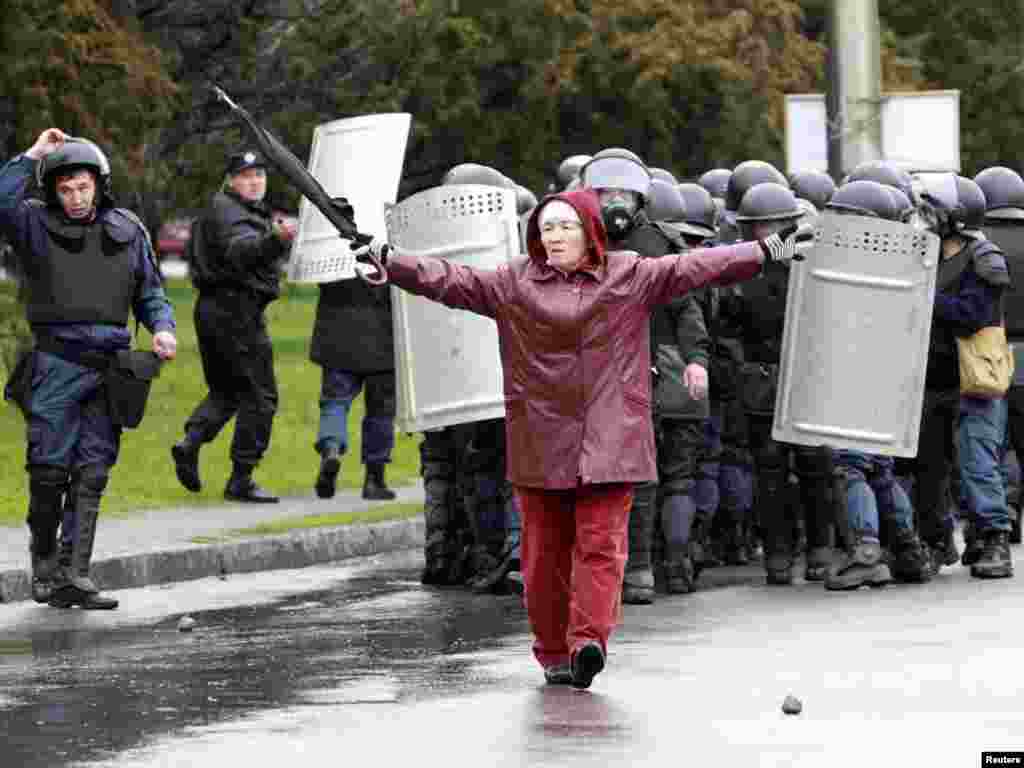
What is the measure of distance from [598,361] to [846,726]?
6.32 ft

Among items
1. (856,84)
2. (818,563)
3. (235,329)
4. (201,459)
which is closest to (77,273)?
(818,563)

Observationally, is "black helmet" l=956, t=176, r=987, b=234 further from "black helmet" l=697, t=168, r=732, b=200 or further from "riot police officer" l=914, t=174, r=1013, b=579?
"black helmet" l=697, t=168, r=732, b=200

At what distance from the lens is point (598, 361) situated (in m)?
10.5

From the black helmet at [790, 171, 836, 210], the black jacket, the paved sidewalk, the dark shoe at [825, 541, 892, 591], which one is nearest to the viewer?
the dark shoe at [825, 541, 892, 591]

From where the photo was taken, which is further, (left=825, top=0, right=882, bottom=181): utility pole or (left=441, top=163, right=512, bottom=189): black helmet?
(left=825, top=0, right=882, bottom=181): utility pole

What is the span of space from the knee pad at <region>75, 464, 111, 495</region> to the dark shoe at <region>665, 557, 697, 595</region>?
2503 mm

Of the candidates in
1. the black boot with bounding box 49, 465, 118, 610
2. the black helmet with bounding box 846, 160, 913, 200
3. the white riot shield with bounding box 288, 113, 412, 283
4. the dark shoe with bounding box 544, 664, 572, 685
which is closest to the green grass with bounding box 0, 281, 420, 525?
the white riot shield with bounding box 288, 113, 412, 283

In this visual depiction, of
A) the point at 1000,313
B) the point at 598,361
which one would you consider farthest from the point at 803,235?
the point at 1000,313

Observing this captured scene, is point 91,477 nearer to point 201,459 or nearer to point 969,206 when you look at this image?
point 969,206

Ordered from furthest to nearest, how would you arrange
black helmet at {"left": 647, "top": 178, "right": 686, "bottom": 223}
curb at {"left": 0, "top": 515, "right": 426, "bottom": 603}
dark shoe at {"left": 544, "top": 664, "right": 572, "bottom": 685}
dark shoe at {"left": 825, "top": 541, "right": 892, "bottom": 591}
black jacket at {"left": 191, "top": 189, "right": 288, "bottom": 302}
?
black jacket at {"left": 191, "top": 189, "right": 288, "bottom": 302} < curb at {"left": 0, "top": 515, "right": 426, "bottom": 603} < black helmet at {"left": 647, "top": 178, "right": 686, "bottom": 223} < dark shoe at {"left": 825, "top": 541, "right": 892, "bottom": 591} < dark shoe at {"left": 544, "top": 664, "right": 572, "bottom": 685}

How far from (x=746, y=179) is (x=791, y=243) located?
14.5ft

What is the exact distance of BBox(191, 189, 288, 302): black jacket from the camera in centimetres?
1694

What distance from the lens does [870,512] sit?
1388 centimetres

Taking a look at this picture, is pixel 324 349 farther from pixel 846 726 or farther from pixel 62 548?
pixel 846 726
